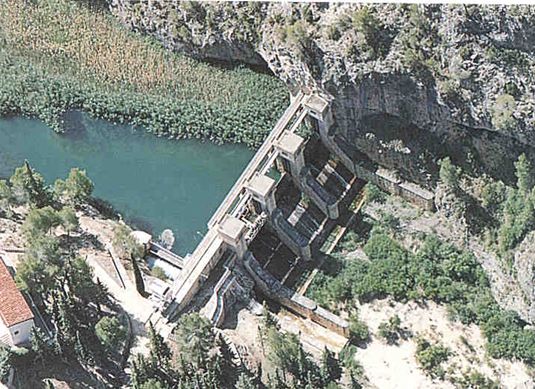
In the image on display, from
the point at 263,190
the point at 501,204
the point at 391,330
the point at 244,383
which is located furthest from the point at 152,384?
the point at 501,204

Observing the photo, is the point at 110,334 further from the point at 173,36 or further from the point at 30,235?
the point at 173,36

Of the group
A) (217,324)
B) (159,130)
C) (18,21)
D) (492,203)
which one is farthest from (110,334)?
(18,21)

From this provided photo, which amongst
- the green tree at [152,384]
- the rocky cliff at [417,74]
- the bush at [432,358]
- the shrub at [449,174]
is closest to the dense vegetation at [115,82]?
the rocky cliff at [417,74]

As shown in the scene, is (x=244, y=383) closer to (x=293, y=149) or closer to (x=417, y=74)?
(x=293, y=149)

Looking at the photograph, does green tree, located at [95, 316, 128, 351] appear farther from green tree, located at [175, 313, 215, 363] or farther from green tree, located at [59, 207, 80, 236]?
green tree, located at [59, 207, 80, 236]

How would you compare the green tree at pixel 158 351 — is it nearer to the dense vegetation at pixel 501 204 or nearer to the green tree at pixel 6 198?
the green tree at pixel 6 198

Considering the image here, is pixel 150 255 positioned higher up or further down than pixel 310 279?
further down
